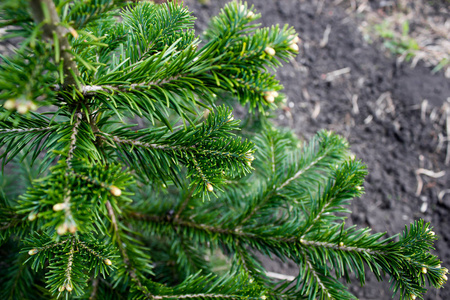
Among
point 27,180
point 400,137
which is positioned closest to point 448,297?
point 400,137

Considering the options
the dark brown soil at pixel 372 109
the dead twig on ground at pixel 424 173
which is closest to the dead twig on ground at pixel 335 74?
the dark brown soil at pixel 372 109

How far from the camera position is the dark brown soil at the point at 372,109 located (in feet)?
7.55

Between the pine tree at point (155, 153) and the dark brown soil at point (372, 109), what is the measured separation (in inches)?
49.8

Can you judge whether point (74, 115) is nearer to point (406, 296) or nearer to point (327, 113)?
point (406, 296)

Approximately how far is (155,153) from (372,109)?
2.50 meters

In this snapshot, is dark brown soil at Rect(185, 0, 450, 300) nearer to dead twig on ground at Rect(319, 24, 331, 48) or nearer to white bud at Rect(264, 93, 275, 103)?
dead twig on ground at Rect(319, 24, 331, 48)

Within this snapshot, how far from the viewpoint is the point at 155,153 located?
76 cm

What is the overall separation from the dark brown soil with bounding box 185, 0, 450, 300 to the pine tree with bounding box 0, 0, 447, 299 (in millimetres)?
1265

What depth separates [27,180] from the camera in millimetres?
1398

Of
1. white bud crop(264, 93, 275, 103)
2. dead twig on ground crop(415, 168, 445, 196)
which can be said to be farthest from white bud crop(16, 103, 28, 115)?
dead twig on ground crop(415, 168, 445, 196)

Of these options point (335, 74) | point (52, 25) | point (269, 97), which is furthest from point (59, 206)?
point (335, 74)

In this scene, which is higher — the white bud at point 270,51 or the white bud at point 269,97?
the white bud at point 270,51

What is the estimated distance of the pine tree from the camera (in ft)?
1.70

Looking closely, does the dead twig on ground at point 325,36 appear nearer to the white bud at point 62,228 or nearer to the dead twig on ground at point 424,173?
the dead twig on ground at point 424,173
